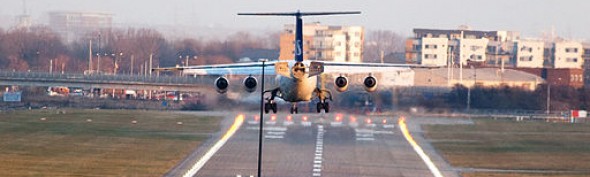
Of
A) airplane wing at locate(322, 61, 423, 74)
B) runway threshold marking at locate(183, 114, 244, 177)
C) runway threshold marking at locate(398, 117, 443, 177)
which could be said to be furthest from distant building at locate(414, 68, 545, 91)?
airplane wing at locate(322, 61, 423, 74)

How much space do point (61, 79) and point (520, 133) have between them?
4451 centimetres

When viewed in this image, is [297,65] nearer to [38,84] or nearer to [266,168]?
[266,168]

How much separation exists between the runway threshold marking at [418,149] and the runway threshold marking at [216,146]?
15.2m

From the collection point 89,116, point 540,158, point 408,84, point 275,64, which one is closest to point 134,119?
point 89,116

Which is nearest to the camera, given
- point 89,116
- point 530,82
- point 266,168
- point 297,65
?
point 297,65

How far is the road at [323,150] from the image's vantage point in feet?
351

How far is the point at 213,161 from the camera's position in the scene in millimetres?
113625

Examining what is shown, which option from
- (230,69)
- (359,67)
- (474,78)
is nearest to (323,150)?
(359,67)

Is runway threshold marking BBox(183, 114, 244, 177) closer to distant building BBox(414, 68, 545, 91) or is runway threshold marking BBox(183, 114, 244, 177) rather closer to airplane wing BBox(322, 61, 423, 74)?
distant building BBox(414, 68, 545, 91)

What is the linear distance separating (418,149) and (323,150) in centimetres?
919

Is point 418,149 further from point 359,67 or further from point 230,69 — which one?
point 230,69

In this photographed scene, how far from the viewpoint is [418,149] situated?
5074 inches

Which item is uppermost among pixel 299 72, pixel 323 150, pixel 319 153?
pixel 299 72

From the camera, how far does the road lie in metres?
107
